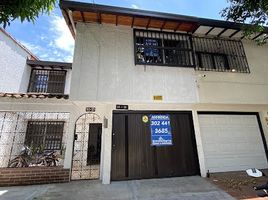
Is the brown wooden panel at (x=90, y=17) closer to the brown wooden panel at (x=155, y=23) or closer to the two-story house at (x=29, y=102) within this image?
the brown wooden panel at (x=155, y=23)

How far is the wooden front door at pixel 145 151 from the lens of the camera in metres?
5.73

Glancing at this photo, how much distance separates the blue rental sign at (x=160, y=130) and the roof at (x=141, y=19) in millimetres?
3680

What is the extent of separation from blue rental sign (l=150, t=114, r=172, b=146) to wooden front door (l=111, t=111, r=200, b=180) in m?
0.15

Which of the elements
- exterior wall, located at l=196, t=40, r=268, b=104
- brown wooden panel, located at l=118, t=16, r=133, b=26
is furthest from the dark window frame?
brown wooden panel, located at l=118, t=16, r=133, b=26

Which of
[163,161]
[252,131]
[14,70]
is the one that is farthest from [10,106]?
[252,131]

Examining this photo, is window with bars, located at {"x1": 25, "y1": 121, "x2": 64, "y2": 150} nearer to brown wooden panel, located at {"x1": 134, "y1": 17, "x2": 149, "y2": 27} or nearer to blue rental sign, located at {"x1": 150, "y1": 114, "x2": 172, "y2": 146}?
blue rental sign, located at {"x1": 150, "y1": 114, "x2": 172, "y2": 146}

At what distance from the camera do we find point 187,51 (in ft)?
21.1

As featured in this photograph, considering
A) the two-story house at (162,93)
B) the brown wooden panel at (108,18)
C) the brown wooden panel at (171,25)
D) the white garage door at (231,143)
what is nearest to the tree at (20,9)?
the two-story house at (162,93)

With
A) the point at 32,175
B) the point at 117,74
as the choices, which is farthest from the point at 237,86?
the point at 32,175

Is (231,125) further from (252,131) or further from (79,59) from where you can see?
(79,59)

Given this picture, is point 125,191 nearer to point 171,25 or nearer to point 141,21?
point 141,21

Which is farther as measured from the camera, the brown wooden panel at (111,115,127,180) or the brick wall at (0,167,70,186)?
the brown wooden panel at (111,115,127,180)

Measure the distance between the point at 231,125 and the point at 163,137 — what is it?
3267 mm

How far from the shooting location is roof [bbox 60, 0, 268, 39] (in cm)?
518
